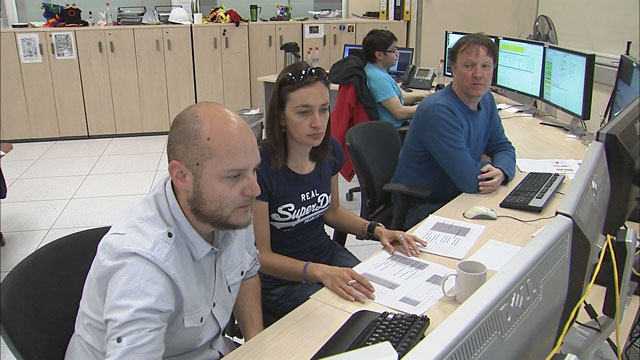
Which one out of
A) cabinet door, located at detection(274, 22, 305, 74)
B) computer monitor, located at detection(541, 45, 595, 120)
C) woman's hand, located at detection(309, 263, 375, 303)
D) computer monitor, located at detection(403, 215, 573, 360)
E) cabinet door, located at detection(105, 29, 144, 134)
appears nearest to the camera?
computer monitor, located at detection(403, 215, 573, 360)

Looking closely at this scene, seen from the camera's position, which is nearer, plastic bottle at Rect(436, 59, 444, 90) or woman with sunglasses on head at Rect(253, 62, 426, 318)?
woman with sunglasses on head at Rect(253, 62, 426, 318)

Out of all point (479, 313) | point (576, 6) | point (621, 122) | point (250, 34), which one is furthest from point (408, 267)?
point (250, 34)

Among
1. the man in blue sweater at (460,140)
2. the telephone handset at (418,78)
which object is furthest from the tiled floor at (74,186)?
the telephone handset at (418,78)

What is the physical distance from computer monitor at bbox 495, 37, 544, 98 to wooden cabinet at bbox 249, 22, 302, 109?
110 inches

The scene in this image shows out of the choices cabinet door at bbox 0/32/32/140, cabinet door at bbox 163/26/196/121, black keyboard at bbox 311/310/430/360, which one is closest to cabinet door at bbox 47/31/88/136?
A: cabinet door at bbox 0/32/32/140

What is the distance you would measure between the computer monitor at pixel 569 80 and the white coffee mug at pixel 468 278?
178cm

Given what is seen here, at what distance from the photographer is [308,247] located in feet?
6.08

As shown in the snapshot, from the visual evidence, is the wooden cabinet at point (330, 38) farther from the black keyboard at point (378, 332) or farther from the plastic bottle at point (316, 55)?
the black keyboard at point (378, 332)

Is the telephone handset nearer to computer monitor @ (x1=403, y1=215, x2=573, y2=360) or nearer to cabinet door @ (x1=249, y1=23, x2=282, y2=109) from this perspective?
cabinet door @ (x1=249, y1=23, x2=282, y2=109)

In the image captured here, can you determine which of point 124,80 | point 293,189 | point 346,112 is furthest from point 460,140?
point 124,80

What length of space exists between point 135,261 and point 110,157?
4250 mm

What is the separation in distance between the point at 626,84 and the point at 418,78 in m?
2.61

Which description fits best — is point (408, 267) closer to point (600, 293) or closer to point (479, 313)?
point (600, 293)

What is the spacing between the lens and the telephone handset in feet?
14.9
